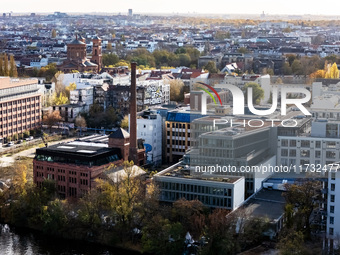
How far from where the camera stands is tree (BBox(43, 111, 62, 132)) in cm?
2591

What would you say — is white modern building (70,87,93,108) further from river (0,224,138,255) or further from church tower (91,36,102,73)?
river (0,224,138,255)

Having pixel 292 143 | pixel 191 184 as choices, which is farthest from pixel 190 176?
pixel 292 143

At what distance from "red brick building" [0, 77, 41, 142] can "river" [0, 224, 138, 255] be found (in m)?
9.13

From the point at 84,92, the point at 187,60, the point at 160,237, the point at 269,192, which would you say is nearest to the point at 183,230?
the point at 160,237

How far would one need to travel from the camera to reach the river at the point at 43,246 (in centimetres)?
1415

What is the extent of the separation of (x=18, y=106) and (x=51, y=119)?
1620 mm

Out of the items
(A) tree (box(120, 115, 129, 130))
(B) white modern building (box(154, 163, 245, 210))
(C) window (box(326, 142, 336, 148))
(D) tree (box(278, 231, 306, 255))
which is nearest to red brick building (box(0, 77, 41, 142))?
(A) tree (box(120, 115, 129, 130))

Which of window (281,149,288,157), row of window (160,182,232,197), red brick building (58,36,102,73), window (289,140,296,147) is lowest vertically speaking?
row of window (160,182,232,197)

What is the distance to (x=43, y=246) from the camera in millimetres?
14484

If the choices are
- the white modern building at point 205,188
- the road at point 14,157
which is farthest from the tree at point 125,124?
the white modern building at point 205,188

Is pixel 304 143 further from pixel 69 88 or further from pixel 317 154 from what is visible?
pixel 69 88

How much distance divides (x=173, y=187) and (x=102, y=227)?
1753mm

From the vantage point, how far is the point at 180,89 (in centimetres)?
3188

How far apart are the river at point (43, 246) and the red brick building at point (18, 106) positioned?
9.13 meters
